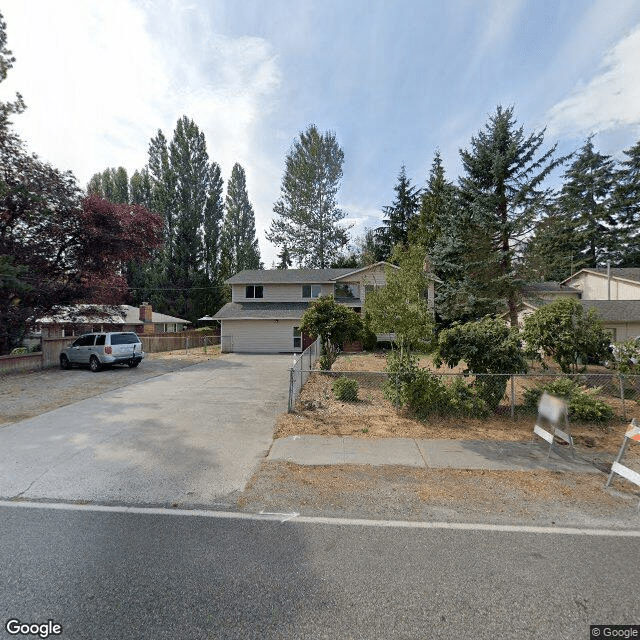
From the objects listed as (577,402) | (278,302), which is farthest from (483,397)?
→ (278,302)

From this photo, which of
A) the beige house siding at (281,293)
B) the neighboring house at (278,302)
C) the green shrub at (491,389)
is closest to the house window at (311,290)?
the neighboring house at (278,302)

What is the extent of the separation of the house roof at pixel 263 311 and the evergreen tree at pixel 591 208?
33237mm

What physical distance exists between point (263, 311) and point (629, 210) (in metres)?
41.4

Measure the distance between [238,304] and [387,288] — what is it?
20.4 m

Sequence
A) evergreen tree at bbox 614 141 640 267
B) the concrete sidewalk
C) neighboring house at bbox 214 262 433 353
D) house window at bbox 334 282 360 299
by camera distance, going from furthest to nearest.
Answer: evergreen tree at bbox 614 141 640 267 → house window at bbox 334 282 360 299 → neighboring house at bbox 214 262 433 353 → the concrete sidewalk

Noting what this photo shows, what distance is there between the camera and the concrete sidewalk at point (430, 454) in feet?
18.1

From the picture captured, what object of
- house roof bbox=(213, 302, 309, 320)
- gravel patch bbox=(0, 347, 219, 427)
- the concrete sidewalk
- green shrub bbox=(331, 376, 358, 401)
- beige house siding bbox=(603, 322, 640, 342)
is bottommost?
gravel patch bbox=(0, 347, 219, 427)

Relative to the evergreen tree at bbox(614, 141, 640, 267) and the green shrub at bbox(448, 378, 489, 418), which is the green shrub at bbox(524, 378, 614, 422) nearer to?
the green shrub at bbox(448, 378, 489, 418)

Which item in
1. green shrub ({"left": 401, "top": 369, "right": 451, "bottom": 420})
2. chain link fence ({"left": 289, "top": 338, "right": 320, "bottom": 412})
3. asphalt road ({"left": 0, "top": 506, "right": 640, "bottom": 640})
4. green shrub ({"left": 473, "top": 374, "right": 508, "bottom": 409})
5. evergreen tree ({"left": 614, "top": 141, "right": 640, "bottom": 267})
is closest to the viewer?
asphalt road ({"left": 0, "top": 506, "right": 640, "bottom": 640})

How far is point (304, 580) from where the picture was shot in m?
2.93

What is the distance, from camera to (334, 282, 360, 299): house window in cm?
2628

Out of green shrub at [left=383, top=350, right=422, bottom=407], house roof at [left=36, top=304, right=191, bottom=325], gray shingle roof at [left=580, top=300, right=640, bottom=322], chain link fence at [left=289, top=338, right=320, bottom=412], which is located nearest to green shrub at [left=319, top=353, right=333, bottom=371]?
chain link fence at [left=289, top=338, right=320, bottom=412]

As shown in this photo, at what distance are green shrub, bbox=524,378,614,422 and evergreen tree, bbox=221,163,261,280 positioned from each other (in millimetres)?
38811

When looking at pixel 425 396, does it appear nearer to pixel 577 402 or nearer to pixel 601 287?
pixel 577 402
